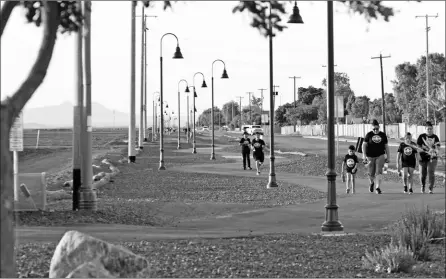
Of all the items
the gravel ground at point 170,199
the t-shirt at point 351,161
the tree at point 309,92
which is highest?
the tree at point 309,92

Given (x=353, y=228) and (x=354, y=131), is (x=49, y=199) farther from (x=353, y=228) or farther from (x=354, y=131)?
(x=354, y=131)

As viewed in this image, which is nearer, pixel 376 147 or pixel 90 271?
pixel 90 271

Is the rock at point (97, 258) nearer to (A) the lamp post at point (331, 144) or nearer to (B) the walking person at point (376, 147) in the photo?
(A) the lamp post at point (331, 144)

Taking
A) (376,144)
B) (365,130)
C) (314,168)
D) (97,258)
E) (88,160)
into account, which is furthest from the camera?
(365,130)

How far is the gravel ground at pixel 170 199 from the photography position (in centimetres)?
1628

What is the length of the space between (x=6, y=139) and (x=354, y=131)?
102 metres

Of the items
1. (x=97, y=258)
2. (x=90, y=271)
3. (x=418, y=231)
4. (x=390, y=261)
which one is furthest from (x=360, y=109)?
(x=90, y=271)

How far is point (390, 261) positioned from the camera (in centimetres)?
1058

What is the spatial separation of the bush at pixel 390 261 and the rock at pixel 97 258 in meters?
3.63

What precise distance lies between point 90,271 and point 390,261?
453 centimetres

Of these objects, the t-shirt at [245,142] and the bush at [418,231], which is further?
the t-shirt at [245,142]

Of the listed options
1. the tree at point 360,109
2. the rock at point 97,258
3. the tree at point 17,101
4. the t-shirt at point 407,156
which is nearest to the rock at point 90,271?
the rock at point 97,258

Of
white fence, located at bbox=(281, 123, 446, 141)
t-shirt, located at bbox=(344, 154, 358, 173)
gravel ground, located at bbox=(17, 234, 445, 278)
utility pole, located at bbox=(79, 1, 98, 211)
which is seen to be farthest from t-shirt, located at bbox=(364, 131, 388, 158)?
white fence, located at bbox=(281, 123, 446, 141)

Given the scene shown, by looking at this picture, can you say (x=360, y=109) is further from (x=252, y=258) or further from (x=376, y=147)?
(x=252, y=258)
